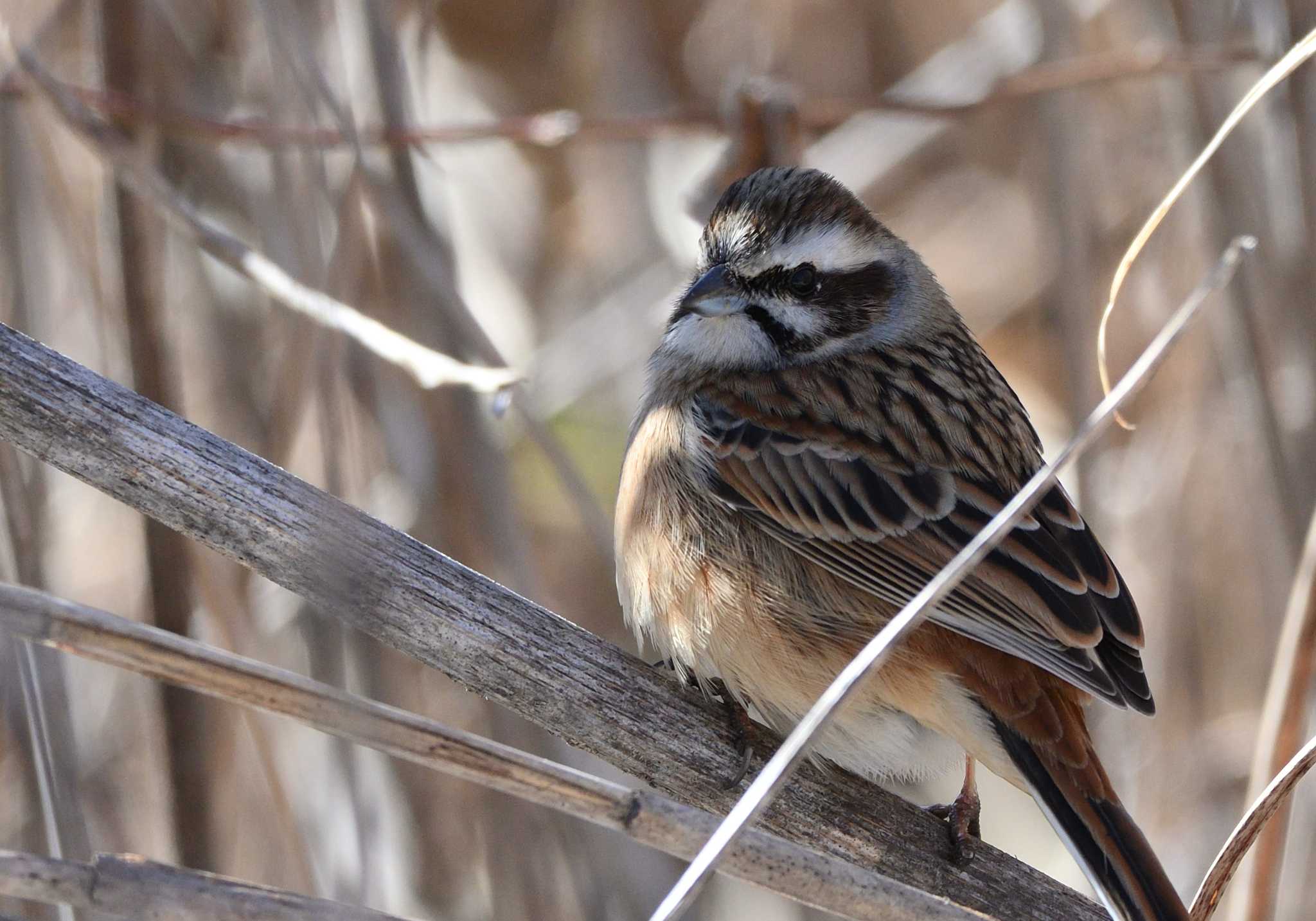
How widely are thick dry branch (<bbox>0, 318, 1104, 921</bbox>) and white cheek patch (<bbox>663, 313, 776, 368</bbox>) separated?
1.01 meters

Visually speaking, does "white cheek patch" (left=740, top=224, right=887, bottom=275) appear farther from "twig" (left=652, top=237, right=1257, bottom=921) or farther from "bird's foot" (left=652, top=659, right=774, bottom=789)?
"twig" (left=652, top=237, right=1257, bottom=921)

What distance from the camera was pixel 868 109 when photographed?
4043 mm

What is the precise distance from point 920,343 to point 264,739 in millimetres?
1883

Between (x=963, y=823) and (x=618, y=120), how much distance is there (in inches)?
85.2

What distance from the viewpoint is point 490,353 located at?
3387 millimetres

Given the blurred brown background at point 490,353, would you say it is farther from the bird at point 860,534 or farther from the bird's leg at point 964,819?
the bird's leg at point 964,819

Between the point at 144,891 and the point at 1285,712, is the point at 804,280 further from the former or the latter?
the point at 144,891

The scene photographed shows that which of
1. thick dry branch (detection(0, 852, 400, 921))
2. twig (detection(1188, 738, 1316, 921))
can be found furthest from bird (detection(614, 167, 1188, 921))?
thick dry branch (detection(0, 852, 400, 921))

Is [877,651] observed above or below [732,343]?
below

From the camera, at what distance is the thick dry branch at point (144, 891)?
1603mm

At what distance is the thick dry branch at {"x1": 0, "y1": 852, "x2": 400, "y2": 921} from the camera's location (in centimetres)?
160

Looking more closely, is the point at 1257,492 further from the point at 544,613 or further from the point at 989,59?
the point at 544,613

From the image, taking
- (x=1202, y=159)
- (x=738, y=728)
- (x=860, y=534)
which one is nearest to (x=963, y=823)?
(x=738, y=728)

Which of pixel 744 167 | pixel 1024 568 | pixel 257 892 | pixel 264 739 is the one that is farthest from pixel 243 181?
pixel 257 892
